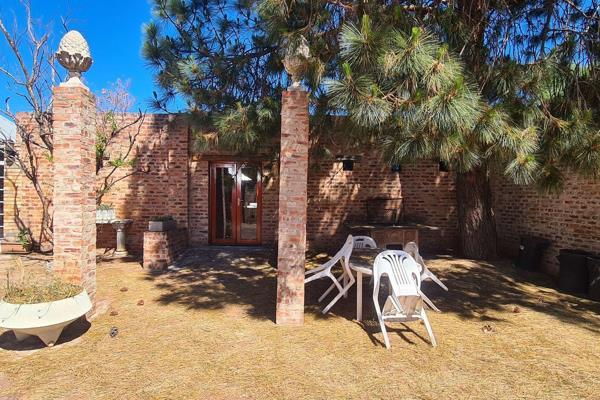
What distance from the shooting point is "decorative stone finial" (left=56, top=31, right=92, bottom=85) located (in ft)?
12.6

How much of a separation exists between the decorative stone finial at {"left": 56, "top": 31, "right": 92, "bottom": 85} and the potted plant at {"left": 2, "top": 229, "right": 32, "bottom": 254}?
18.1 feet

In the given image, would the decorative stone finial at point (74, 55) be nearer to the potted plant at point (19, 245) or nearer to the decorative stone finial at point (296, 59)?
the decorative stone finial at point (296, 59)

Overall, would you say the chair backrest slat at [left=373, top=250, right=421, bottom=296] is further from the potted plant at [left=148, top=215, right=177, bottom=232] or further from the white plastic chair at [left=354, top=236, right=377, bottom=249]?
the potted plant at [left=148, top=215, right=177, bottom=232]

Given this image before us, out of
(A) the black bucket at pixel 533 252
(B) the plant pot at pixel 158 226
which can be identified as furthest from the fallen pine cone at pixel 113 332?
(A) the black bucket at pixel 533 252

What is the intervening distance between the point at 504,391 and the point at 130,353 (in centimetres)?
329

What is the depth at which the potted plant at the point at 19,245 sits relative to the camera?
7719 millimetres

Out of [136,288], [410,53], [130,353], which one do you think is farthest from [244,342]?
[410,53]

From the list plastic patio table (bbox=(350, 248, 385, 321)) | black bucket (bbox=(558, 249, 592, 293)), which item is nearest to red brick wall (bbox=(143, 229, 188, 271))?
plastic patio table (bbox=(350, 248, 385, 321))

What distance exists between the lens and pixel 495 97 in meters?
3.71

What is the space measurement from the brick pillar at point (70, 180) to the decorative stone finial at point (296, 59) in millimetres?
2343

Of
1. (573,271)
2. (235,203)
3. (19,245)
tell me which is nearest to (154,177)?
(235,203)

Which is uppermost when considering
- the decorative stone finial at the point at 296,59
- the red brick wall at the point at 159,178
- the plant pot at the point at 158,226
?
the decorative stone finial at the point at 296,59

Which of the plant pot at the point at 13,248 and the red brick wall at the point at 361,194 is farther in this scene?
the red brick wall at the point at 361,194

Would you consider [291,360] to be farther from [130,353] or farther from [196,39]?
[196,39]
